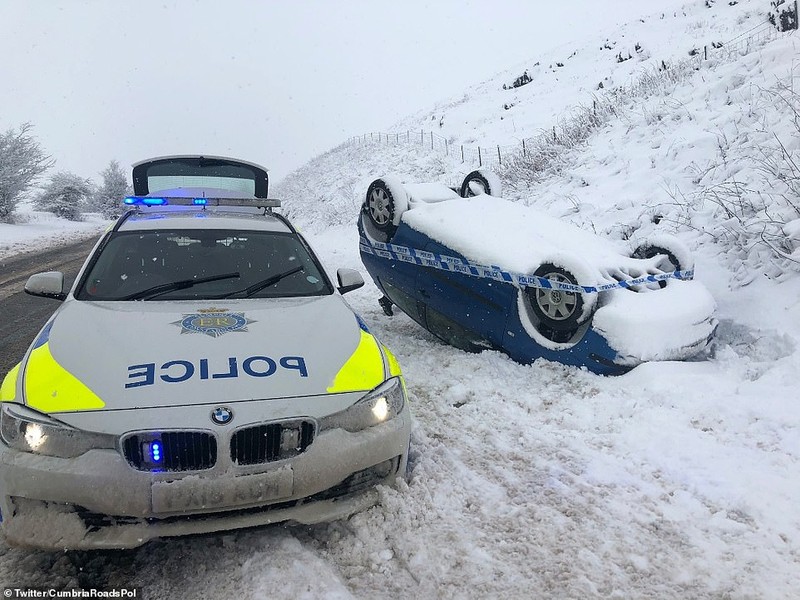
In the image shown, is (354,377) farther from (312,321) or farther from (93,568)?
(93,568)

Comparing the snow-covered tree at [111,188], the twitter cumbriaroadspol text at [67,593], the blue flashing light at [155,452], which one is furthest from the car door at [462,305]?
the snow-covered tree at [111,188]

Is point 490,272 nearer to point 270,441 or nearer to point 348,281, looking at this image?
point 348,281

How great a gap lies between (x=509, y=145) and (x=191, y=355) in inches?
871

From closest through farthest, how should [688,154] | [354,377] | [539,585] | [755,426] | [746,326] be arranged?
1. [539,585]
2. [354,377]
3. [755,426]
4. [746,326]
5. [688,154]

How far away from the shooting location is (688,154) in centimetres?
837

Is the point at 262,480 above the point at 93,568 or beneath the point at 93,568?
above

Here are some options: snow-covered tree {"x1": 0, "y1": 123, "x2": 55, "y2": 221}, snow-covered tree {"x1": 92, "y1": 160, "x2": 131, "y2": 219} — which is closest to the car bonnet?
snow-covered tree {"x1": 0, "y1": 123, "x2": 55, "y2": 221}

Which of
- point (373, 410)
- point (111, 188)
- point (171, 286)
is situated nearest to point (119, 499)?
point (373, 410)

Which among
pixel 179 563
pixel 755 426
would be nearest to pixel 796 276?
pixel 755 426

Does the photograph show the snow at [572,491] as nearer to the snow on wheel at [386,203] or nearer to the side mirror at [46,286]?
the snow on wheel at [386,203]

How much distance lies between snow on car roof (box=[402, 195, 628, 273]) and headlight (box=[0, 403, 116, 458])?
3092 millimetres

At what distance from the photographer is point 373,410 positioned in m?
2.43

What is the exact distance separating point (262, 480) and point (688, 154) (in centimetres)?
871

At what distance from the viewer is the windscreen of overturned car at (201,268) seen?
3.18 meters
